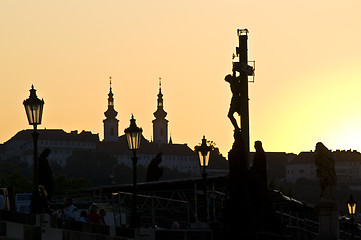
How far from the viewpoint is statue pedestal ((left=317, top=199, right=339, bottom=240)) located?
37.4 m

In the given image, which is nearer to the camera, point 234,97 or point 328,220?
point 234,97

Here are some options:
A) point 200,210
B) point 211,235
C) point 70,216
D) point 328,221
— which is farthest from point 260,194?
point 200,210

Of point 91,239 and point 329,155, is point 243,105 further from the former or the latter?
point 329,155

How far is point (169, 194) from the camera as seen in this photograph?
47.9 metres

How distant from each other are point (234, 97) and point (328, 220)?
514 inches

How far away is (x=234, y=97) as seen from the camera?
85.0 feet

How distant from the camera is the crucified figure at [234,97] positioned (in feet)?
84.3

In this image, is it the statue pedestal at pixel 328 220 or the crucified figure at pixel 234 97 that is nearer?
the crucified figure at pixel 234 97

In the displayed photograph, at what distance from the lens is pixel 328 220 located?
125 feet

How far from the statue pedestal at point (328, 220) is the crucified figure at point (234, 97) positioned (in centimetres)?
1147

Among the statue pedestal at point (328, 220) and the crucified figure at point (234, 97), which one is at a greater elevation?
the crucified figure at point (234, 97)

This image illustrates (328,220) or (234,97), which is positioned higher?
(234,97)

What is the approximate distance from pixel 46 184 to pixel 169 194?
16.8 meters

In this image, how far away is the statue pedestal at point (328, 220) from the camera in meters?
37.4
